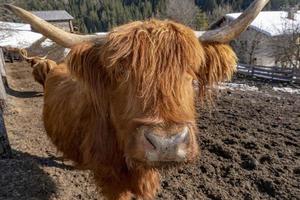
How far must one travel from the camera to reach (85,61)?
113 inches

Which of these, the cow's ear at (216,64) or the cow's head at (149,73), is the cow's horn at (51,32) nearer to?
the cow's head at (149,73)

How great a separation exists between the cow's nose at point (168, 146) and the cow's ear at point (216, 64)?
3.00ft

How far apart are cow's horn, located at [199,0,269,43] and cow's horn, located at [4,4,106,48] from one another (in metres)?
0.92

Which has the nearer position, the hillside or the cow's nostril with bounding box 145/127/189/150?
the cow's nostril with bounding box 145/127/189/150

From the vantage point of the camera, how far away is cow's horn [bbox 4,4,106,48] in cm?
263

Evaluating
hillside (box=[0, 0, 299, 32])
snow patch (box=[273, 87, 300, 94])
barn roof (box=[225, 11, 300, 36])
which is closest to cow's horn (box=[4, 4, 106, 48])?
snow patch (box=[273, 87, 300, 94])

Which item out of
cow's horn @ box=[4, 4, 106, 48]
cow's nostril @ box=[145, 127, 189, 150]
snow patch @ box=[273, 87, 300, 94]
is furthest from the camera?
snow patch @ box=[273, 87, 300, 94]

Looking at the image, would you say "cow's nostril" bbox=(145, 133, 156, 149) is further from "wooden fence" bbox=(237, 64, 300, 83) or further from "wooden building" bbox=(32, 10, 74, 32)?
"wooden building" bbox=(32, 10, 74, 32)

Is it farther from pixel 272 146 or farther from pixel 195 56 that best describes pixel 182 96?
pixel 272 146

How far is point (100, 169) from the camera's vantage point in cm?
345

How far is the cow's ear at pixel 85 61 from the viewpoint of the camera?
9.35 feet

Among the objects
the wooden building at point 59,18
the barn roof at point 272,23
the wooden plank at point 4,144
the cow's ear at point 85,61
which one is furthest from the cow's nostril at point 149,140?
the wooden building at point 59,18

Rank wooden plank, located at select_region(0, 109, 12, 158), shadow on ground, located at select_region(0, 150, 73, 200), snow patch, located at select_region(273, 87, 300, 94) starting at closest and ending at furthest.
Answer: shadow on ground, located at select_region(0, 150, 73, 200), wooden plank, located at select_region(0, 109, 12, 158), snow patch, located at select_region(273, 87, 300, 94)

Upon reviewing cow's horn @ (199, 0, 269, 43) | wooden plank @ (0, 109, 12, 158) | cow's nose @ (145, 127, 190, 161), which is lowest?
wooden plank @ (0, 109, 12, 158)
